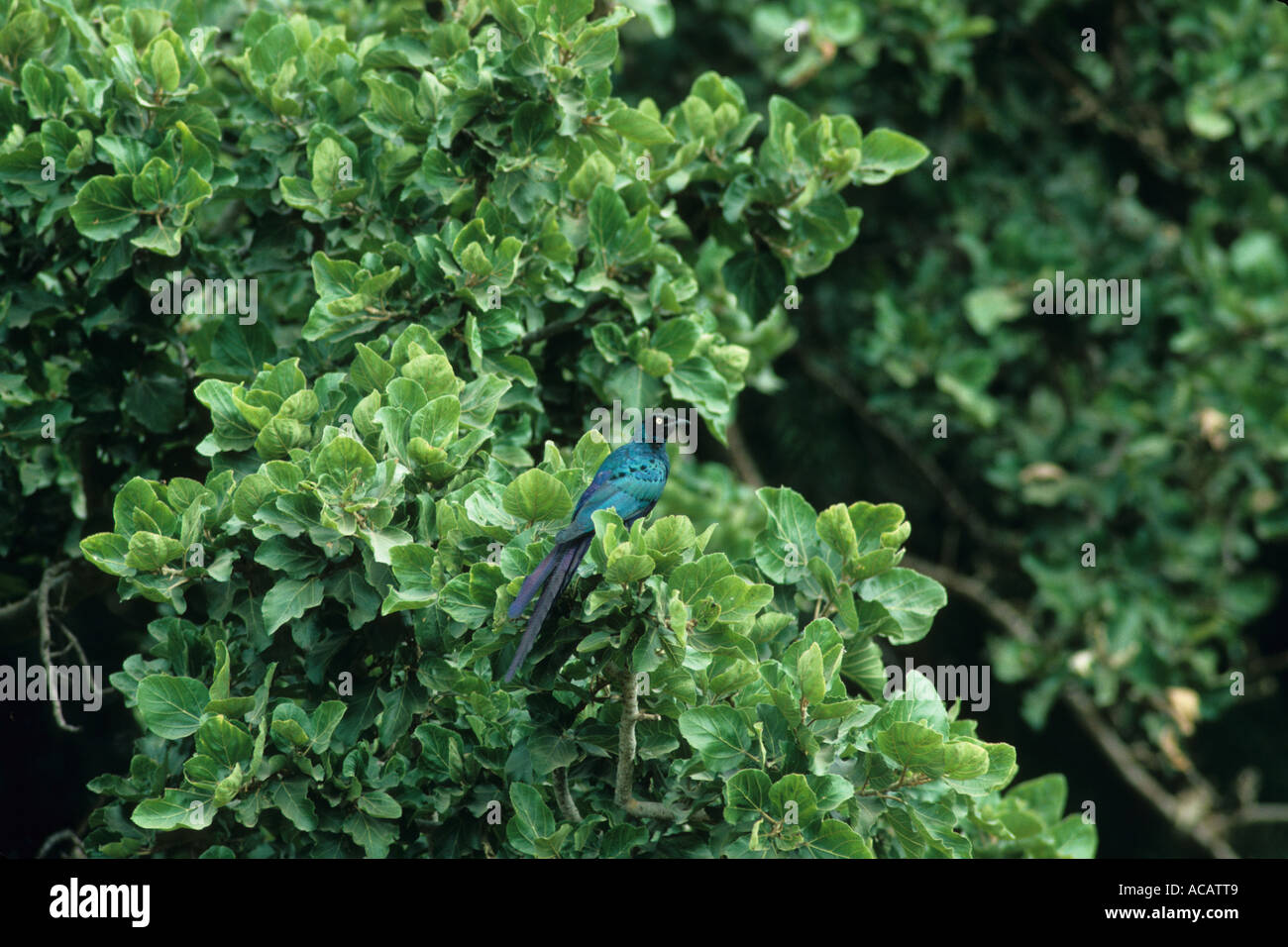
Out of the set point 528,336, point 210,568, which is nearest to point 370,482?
point 210,568

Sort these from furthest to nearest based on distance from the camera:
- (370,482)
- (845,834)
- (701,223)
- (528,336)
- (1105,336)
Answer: (1105,336)
(701,223)
(528,336)
(370,482)
(845,834)

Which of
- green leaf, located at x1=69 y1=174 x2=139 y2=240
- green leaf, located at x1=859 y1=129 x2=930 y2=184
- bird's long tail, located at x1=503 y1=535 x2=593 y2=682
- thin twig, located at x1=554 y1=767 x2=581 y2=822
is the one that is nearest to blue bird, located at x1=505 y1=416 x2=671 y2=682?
bird's long tail, located at x1=503 y1=535 x2=593 y2=682

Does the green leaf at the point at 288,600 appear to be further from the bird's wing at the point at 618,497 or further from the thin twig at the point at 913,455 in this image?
the thin twig at the point at 913,455

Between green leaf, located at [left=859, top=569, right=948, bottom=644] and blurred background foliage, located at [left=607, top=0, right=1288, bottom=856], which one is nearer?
green leaf, located at [left=859, top=569, right=948, bottom=644]

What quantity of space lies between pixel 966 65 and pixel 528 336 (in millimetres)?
3190

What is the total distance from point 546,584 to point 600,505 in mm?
265

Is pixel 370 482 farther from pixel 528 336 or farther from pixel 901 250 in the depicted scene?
pixel 901 250

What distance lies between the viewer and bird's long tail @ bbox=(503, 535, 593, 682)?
92.5 inches

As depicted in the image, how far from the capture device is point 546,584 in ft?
7.80

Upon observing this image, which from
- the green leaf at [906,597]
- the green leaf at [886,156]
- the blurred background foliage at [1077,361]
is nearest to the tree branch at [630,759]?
the green leaf at [906,597]

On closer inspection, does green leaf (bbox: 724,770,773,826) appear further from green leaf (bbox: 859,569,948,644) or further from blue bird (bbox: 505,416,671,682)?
green leaf (bbox: 859,569,948,644)

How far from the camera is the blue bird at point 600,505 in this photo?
236 centimetres

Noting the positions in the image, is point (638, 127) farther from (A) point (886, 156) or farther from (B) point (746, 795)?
(B) point (746, 795)
